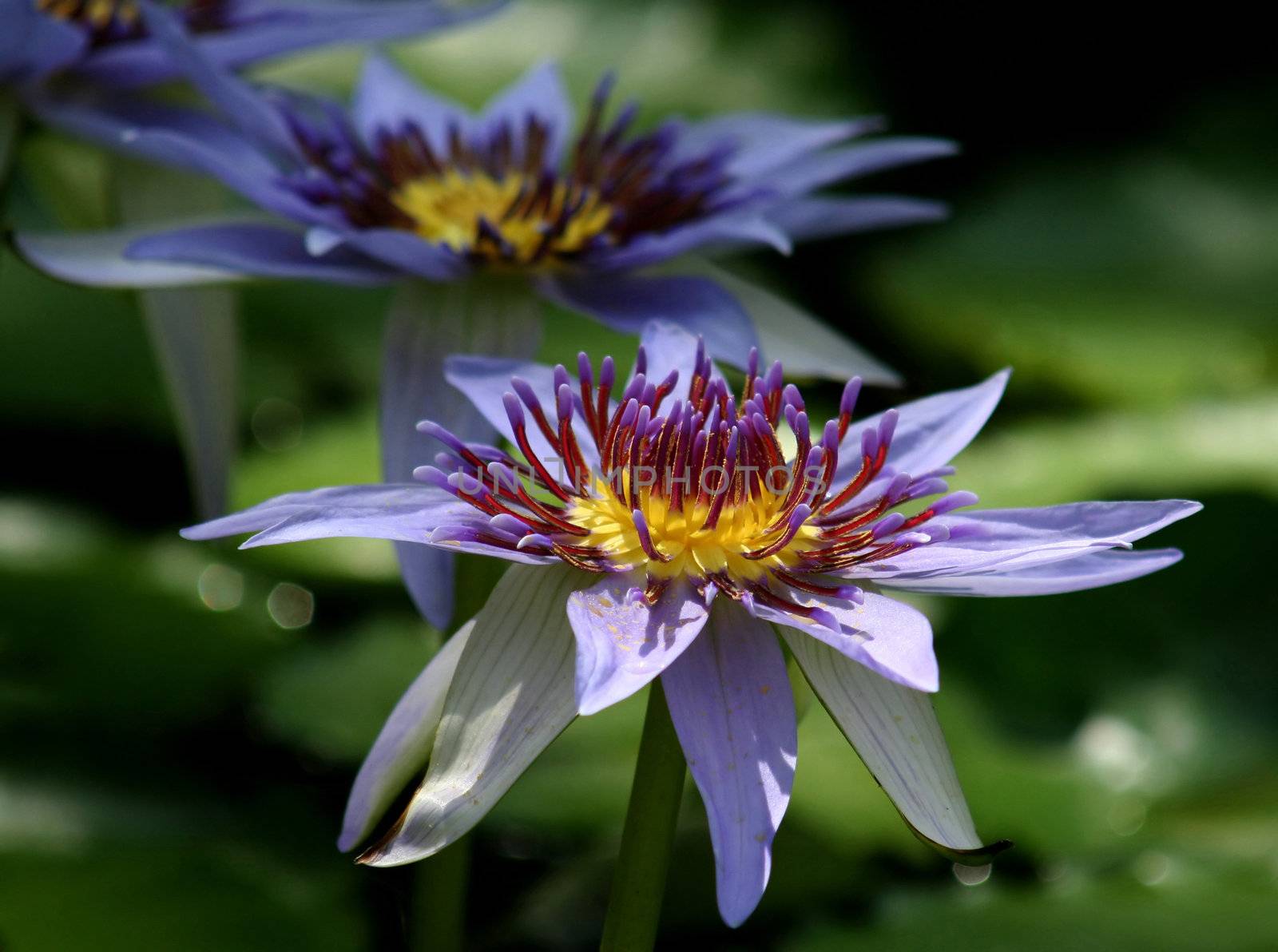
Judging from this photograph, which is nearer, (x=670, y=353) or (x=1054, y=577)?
(x=1054, y=577)

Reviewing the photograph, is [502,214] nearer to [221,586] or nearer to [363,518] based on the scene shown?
[363,518]

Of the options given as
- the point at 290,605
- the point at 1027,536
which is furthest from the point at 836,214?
the point at 290,605

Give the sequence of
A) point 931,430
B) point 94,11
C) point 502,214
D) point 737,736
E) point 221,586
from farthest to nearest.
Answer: point 221,586
point 94,11
point 502,214
point 931,430
point 737,736

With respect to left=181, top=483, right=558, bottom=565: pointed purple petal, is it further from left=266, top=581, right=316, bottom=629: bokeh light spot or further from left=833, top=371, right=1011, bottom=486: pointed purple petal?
left=266, top=581, right=316, bottom=629: bokeh light spot

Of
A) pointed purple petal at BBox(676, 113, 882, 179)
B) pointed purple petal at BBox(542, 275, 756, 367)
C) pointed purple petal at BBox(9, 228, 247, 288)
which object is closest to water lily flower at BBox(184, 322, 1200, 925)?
pointed purple petal at BBox(542, 275, 756, 367)

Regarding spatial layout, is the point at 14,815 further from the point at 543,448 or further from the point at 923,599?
the point at 923,599
